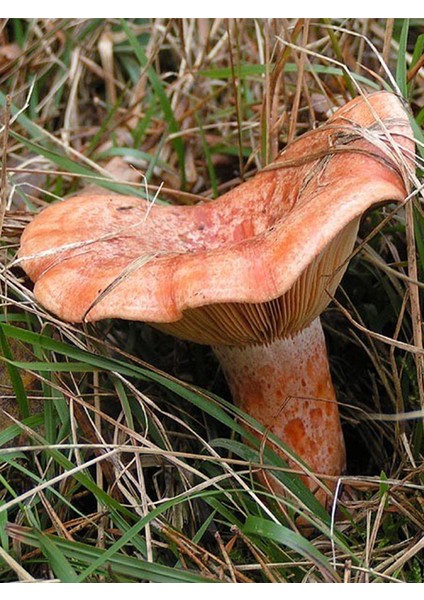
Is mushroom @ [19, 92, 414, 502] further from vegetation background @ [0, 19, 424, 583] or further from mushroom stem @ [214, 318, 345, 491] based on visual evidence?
vegetation background @ [0, 19, 424, 583]

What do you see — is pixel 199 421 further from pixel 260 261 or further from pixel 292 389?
pixel 260 261

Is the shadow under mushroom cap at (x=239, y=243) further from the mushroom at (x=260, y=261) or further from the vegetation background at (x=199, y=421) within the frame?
the vegetation background at (x=199, y=421)

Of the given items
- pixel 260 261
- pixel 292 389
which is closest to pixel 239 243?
pixel 260 261

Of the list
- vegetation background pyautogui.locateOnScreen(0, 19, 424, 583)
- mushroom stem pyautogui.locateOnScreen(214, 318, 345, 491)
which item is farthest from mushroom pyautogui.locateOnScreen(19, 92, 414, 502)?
vegetation background pyautogui.locateOnScreen(0, 19, 424, 583)

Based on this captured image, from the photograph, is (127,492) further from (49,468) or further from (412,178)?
(412,178)

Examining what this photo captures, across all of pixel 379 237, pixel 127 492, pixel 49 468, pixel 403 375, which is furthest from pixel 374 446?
pixel 49 468

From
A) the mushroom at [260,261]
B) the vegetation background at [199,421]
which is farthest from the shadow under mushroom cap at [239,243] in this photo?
the vegetation background at [199,421]
